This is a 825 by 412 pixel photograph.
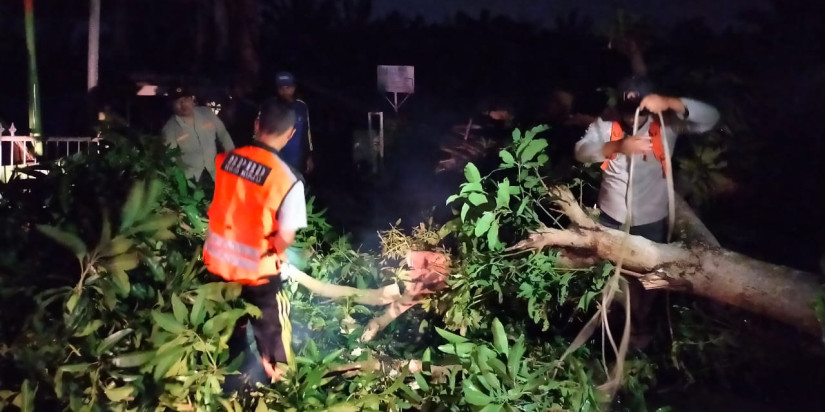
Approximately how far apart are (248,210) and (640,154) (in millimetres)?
987

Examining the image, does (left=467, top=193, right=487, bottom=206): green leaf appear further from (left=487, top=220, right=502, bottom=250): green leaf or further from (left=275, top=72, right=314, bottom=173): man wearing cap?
(left=275, top=72, right=314, bottom=173): man wearing cap

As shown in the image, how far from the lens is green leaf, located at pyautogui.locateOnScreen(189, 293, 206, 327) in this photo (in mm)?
1758

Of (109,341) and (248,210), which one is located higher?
(248,210)

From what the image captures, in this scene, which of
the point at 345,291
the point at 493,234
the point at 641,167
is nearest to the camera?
the point at 641,167

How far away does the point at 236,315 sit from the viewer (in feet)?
5.89

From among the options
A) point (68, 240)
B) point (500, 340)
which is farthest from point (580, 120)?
point (68, 240)

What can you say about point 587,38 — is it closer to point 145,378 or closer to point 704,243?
point 704,243

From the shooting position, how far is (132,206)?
1.76m

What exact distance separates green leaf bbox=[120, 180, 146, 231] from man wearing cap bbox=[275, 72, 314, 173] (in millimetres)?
410

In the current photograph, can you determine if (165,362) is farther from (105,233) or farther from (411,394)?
(411,394)

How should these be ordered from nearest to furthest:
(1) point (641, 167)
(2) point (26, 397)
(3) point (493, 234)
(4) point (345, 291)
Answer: (2) point (26, 397)
(1) point (641, 167)
(3) point (493, 234)
(4) point (345, 291)

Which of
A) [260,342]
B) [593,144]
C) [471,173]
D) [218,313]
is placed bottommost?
[260,342]

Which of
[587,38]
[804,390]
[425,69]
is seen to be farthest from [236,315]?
[804,390]

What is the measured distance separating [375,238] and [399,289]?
206 mm
